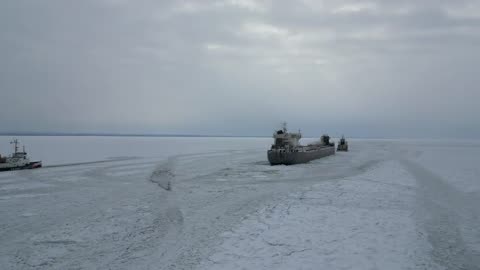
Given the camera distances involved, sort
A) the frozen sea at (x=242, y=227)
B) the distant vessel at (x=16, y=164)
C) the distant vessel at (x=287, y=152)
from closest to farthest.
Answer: the frozen sea at (x=242, y=227)
the distant vessel at (x=16, y=164)
the distant vessel at (x=287, y=152)

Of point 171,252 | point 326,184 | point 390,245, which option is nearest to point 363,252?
point 390,245

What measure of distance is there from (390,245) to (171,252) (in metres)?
5.93

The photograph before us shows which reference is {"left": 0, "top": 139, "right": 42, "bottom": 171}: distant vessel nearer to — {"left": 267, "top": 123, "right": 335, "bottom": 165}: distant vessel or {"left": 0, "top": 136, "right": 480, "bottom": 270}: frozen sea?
{"left": 0, "top": 136, "right": 480, "bottom": 270}: frozen sea

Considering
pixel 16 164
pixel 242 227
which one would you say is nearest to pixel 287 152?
pixel 242 227

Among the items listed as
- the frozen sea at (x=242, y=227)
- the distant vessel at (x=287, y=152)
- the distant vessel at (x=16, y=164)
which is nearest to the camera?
the frozen sea at (x=242, y=227)

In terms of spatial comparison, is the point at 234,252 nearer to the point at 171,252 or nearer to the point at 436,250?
the point at 171,252

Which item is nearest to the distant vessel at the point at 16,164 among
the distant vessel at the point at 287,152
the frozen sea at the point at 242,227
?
the frozen sea at the point at 242,227

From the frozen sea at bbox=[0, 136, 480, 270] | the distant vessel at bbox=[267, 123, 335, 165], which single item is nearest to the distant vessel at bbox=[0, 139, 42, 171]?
the frozen sea at bbox=[0, 136, 480, 270]

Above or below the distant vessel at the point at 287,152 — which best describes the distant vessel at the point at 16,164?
below

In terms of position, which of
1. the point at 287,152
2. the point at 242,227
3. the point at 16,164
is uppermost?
the point at 287,152

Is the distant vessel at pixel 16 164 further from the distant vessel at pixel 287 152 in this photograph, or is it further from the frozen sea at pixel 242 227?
the distant vessel at pixel 287 152

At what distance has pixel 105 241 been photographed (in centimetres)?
938

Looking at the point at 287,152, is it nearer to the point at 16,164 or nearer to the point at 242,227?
the point at 242,227

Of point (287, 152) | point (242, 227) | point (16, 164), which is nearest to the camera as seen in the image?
point (242, 227)
